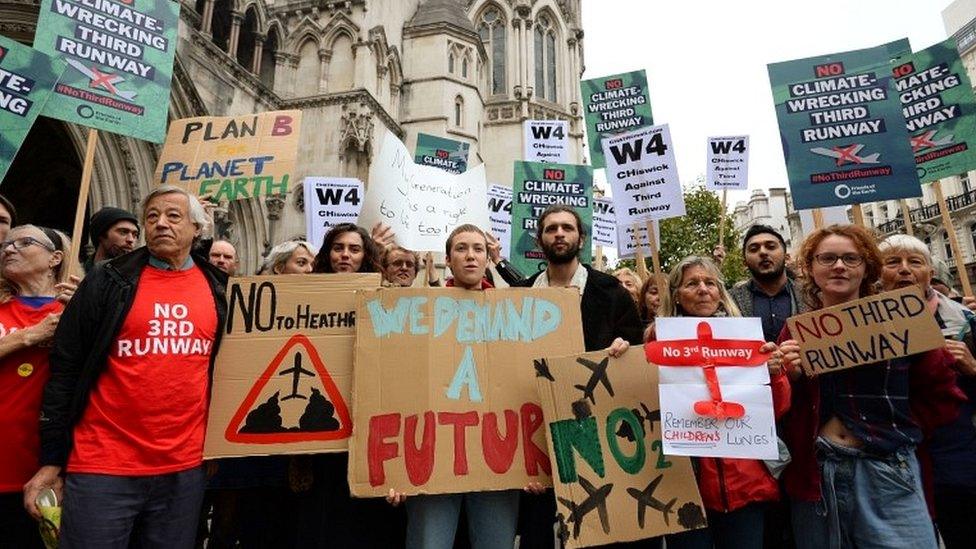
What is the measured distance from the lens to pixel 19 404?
8.80 ft

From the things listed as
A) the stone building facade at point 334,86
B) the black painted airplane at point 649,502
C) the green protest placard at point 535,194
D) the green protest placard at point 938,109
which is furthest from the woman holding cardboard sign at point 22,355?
the stone building facade at point 334,86

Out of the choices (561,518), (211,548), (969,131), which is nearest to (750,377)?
(561,518)

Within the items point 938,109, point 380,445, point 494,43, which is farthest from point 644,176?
point 494,43

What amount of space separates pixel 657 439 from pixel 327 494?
184 cm

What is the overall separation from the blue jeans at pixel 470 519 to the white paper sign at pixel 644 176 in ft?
12.2

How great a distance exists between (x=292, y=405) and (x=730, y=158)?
7815 millimetres

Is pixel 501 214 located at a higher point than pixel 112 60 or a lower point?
higher

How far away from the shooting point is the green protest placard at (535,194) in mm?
7402

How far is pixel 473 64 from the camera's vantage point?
24078 mm

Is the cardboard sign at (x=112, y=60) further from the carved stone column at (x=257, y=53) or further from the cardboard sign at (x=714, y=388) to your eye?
the carved stone column at (x=257, y=53)

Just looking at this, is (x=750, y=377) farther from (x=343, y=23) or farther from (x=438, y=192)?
(x=343, y=23)

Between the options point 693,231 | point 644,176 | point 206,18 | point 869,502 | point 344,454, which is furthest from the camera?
point 693,231

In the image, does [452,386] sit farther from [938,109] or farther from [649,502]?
[938,109]

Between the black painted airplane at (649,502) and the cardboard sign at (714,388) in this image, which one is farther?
the black painted airplane at (649,502)
